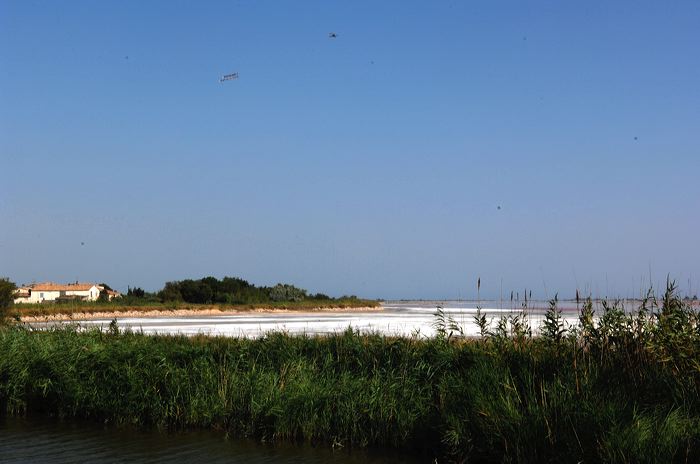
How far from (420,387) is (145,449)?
18.7ft

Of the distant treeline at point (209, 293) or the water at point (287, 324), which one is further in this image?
the distant treeline at point (209, 293)

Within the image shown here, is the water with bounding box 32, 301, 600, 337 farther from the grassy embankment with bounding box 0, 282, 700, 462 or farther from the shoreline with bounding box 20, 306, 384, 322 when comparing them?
the shoreline with bounding box 20, 306, 384, 322

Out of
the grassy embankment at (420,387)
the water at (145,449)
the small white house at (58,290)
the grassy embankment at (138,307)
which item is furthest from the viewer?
the small white house at (58,290)

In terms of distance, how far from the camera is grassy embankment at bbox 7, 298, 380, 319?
5182cm

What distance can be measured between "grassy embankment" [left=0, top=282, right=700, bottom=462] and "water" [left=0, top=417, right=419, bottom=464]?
0.59 m

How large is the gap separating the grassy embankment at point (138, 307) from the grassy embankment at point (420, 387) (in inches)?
903

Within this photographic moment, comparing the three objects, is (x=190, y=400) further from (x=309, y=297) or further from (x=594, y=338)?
(x=309, y=297)

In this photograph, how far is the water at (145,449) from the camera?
12.5m

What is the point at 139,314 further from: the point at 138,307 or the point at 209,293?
the point at 209,293

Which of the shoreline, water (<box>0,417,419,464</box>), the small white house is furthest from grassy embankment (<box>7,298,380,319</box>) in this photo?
the small white house

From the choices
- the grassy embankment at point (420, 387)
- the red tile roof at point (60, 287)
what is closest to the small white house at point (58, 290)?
the red tile roof at point (60, 287)

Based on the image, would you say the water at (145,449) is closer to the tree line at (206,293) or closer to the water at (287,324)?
the water at (287,324)

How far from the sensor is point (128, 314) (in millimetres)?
58688

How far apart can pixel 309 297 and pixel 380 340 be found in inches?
3141
